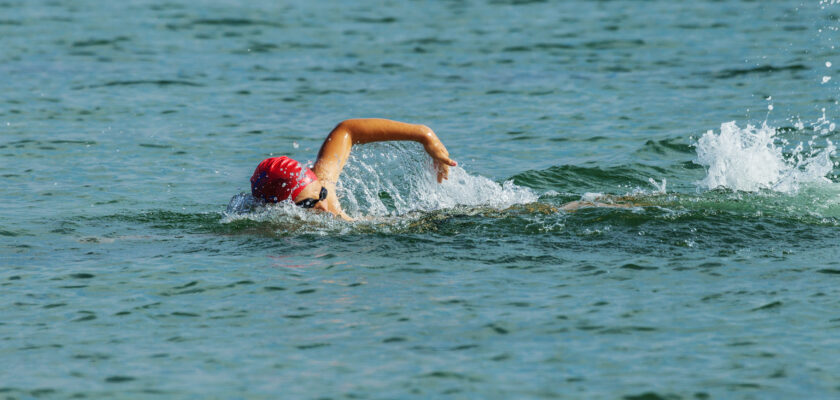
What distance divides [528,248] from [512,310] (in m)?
1.51

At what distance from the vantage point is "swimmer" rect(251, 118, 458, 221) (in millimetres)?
9281

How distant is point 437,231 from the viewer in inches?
377

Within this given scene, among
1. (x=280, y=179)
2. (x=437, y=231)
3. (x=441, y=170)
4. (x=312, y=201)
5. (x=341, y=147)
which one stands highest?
(x=341, y=147)

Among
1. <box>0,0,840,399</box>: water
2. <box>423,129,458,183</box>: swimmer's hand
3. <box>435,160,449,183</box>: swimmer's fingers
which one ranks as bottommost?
<box>0,0,840,399</box>: water

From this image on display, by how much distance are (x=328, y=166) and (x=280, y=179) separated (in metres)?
0.46

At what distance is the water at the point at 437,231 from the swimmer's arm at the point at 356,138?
1.55ft

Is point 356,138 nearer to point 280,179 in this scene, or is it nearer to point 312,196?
point 312,196

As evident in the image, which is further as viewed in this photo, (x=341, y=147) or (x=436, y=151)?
(x=341, y=147)

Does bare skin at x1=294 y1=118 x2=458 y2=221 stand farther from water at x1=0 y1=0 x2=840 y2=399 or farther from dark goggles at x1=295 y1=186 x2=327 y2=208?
water at x1=0 y1=0 x2=840 y2=399

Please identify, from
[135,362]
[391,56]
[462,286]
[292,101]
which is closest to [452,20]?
[391,56]

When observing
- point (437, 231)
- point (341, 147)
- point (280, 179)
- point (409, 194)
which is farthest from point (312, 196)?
point (409, 194)

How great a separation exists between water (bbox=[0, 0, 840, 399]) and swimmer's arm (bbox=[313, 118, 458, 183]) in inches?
18.6

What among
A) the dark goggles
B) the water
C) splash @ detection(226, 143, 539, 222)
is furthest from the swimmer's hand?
the dark goggles

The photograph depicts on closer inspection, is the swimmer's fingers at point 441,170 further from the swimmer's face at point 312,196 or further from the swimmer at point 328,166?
the swimmer's face at point 312,196
